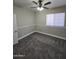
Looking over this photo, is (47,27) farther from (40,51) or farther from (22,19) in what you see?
(40,51)

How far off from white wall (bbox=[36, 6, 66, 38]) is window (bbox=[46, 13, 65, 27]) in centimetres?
33

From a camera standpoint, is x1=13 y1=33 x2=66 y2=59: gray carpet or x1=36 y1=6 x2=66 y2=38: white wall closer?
x1=13 y1=33 x2=66 y2=59: gray carpet

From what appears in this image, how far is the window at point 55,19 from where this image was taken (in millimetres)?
5668

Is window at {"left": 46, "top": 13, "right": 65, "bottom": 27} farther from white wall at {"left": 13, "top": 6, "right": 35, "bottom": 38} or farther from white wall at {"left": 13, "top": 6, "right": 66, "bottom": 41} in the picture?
white wall at {"left": 13, "top": 6, "right": 35, "bottom": 38}

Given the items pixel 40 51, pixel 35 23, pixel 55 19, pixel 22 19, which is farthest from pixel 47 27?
pixel 40 51

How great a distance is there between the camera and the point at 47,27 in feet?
23.4

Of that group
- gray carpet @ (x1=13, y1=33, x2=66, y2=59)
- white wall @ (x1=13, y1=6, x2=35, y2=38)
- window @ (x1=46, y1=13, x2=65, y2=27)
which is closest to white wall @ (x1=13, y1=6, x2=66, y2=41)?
white wall @ (x1=13, y1=6, x2=35, y2=38)

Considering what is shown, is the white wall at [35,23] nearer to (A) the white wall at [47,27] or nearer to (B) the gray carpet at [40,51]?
(A) the white wall at [47,27]

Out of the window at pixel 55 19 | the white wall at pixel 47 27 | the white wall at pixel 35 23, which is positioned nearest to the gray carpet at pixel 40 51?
the white wall at pixel 35 23

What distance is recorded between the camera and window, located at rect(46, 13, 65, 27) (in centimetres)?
567

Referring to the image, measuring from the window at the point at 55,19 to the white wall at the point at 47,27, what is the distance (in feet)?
1.07
